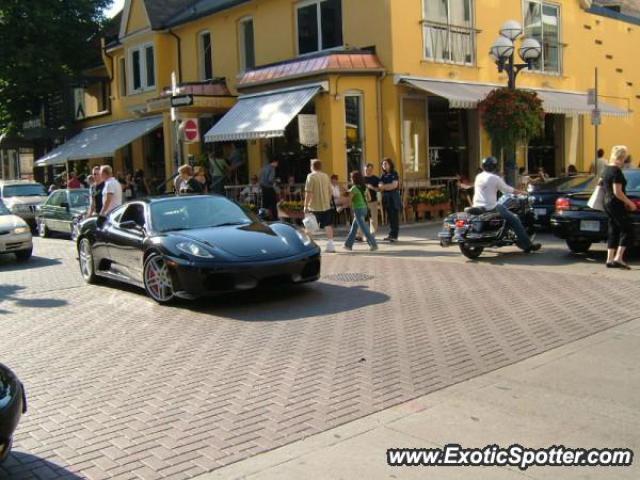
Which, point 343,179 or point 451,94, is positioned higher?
point 451,94

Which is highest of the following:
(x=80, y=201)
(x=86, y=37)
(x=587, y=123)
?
(x=86, y=37)

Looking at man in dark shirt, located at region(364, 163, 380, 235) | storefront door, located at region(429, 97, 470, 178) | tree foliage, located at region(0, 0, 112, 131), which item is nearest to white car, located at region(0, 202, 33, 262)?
man in dark shirt, located at region(364, 163, 380, 235)

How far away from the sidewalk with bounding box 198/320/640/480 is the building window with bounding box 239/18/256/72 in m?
19.3

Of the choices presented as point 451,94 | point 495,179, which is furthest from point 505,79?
point 495,179

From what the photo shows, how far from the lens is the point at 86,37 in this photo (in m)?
32.2

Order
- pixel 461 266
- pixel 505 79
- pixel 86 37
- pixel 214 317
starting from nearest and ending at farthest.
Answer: pixel 214 317
pixel 461 266
pixel 505 79
pixel 86 37

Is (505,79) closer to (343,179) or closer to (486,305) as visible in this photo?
(343,179)

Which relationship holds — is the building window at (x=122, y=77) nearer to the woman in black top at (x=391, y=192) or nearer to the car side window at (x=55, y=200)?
the car side window at (x=55, y=200)

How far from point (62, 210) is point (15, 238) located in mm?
5833

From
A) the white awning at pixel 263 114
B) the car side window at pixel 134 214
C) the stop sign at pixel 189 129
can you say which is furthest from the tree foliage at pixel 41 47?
the car side window at pixel 134 214

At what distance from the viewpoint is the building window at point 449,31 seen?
19.6 metres

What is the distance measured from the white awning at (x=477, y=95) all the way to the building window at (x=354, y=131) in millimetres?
1331

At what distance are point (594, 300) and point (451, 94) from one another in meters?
11.3

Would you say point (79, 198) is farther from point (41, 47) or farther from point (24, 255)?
point (41, 47)
